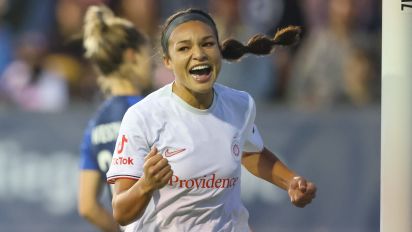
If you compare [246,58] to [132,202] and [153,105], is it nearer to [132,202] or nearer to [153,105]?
[153,105]

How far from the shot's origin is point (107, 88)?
23.5 ft

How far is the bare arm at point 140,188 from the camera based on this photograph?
4527 mm

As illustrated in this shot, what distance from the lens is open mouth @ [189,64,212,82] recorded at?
495 cm

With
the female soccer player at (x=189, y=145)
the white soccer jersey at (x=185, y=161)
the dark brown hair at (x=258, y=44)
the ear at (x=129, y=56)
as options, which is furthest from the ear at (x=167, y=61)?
the ear at (x=129, y=56)

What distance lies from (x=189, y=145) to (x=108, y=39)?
2.26m

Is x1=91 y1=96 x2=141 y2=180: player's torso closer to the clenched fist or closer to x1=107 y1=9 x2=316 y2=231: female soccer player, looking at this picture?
x1=107 y1=9 x2=316 y2=231: female soccer player

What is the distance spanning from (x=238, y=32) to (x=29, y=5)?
215cm

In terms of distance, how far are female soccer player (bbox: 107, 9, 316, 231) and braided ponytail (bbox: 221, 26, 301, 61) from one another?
373mm

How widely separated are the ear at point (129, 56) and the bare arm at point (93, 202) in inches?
27.3

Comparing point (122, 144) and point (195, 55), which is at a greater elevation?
point (195, 55)

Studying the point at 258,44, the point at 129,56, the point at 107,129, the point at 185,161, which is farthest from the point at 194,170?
the point at 129,56

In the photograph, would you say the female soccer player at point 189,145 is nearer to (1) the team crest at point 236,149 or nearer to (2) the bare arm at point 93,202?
(1) the team crest at point 236,149

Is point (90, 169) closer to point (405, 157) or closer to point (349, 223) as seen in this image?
point (405, 157)

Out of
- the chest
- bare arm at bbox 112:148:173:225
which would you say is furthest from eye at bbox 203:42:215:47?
bare arm at bbox 112:148:173:225
